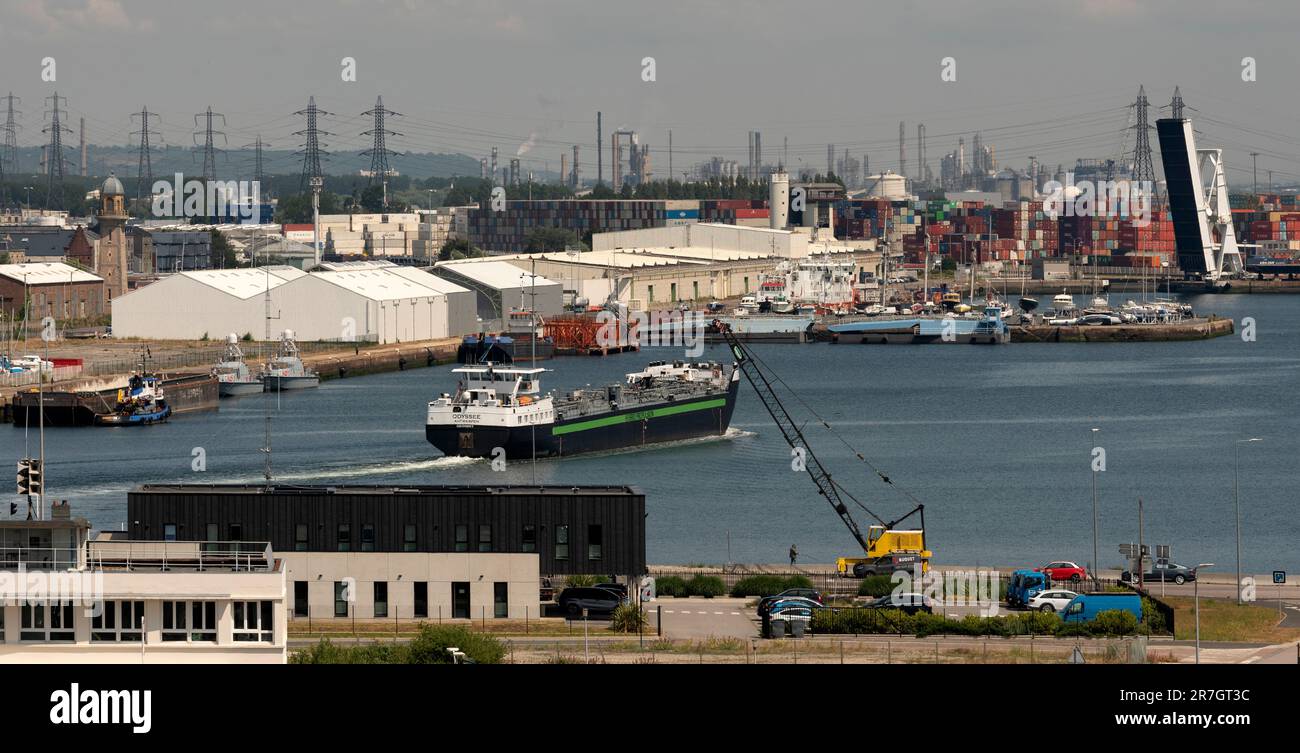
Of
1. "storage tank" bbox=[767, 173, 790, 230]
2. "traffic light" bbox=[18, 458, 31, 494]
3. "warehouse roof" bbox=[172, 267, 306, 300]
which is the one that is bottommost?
"traffic light" bbox=[18, 458, 31, 494]

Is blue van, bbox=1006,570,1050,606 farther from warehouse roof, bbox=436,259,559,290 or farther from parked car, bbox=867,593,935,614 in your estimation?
warehouse roof, bbox=436,259,559,290

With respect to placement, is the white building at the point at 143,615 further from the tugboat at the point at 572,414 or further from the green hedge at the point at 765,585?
the tugboat at the point at 572,414

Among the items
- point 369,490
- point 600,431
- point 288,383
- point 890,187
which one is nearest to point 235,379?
point 288,383

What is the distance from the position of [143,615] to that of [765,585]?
808 cm

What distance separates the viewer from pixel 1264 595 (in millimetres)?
17078

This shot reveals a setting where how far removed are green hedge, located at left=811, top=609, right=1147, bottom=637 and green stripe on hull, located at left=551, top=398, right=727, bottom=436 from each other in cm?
1570

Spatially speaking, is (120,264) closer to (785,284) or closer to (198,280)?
(198,280)

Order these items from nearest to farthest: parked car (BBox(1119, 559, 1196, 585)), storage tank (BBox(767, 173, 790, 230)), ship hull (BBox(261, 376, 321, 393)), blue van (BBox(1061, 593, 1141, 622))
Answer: blue van (BBox(1061, 593, 1141, 622)) < parked car (BBox(1119, 559, 1196, 585)) < ship hull (BBox(261, 376, 321, 393)) < storage tank (BBox(767, 173, 790, 230))

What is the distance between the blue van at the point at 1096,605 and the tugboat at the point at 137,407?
74.2 ft

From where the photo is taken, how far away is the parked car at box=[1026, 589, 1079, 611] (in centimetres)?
1619

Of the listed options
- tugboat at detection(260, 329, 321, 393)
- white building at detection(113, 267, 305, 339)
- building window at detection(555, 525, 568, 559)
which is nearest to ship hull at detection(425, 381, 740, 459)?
tugboat at detection(260, 329, 321, 393)

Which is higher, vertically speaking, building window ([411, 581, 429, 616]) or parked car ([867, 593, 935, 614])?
building window ([411, 581, 429, 616])
